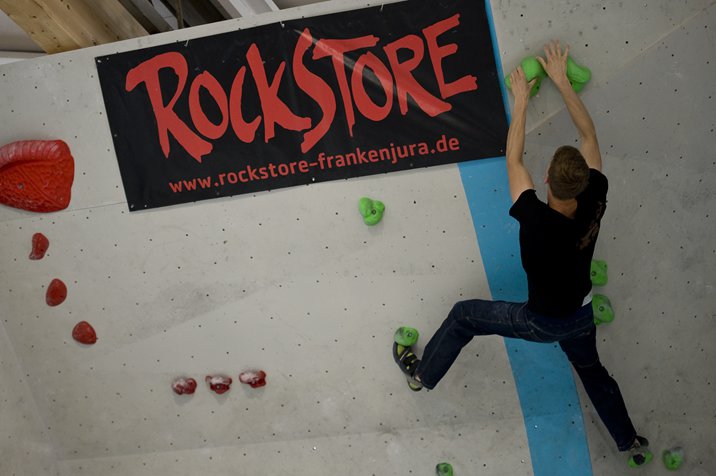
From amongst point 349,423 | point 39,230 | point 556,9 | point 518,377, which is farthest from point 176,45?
point 518,377

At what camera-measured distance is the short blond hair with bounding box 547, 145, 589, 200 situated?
2270 mm

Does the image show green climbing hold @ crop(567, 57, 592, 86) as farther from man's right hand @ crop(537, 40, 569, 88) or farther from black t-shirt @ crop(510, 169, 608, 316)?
black t-shirt @ crop(510, 169, 608, 316)

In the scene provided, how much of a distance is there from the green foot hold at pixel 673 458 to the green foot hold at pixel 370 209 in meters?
1.56

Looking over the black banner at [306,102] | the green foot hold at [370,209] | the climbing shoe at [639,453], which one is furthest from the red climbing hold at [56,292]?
the climbing shoe at [639,453]

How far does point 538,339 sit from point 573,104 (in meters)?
0.86

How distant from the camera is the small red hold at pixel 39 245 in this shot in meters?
3.24

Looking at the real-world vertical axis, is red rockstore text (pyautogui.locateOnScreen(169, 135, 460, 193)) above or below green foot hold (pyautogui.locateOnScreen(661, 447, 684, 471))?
above

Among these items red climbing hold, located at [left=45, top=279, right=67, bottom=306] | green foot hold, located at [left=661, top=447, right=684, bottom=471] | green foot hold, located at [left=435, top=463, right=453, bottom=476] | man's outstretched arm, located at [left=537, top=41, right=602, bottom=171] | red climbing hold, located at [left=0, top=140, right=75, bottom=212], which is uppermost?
red climbing hold, located at [left=0, top=140, right=75, bottom=212]

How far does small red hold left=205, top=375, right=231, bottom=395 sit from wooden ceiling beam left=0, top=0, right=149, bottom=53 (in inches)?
59.5

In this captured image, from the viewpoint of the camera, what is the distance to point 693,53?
2.87 m

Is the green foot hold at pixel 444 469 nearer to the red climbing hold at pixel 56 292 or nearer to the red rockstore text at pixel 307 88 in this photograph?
the red rockstore text at pixel 307 88

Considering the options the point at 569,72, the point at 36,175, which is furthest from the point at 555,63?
the point at 36,175

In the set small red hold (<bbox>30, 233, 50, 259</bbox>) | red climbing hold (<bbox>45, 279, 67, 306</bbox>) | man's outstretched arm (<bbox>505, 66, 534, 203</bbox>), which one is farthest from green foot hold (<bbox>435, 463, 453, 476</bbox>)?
small red hold (<bbox>30, 233, 50, 259</bbox>)

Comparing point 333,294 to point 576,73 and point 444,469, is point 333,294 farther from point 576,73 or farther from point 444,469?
point 576,73
